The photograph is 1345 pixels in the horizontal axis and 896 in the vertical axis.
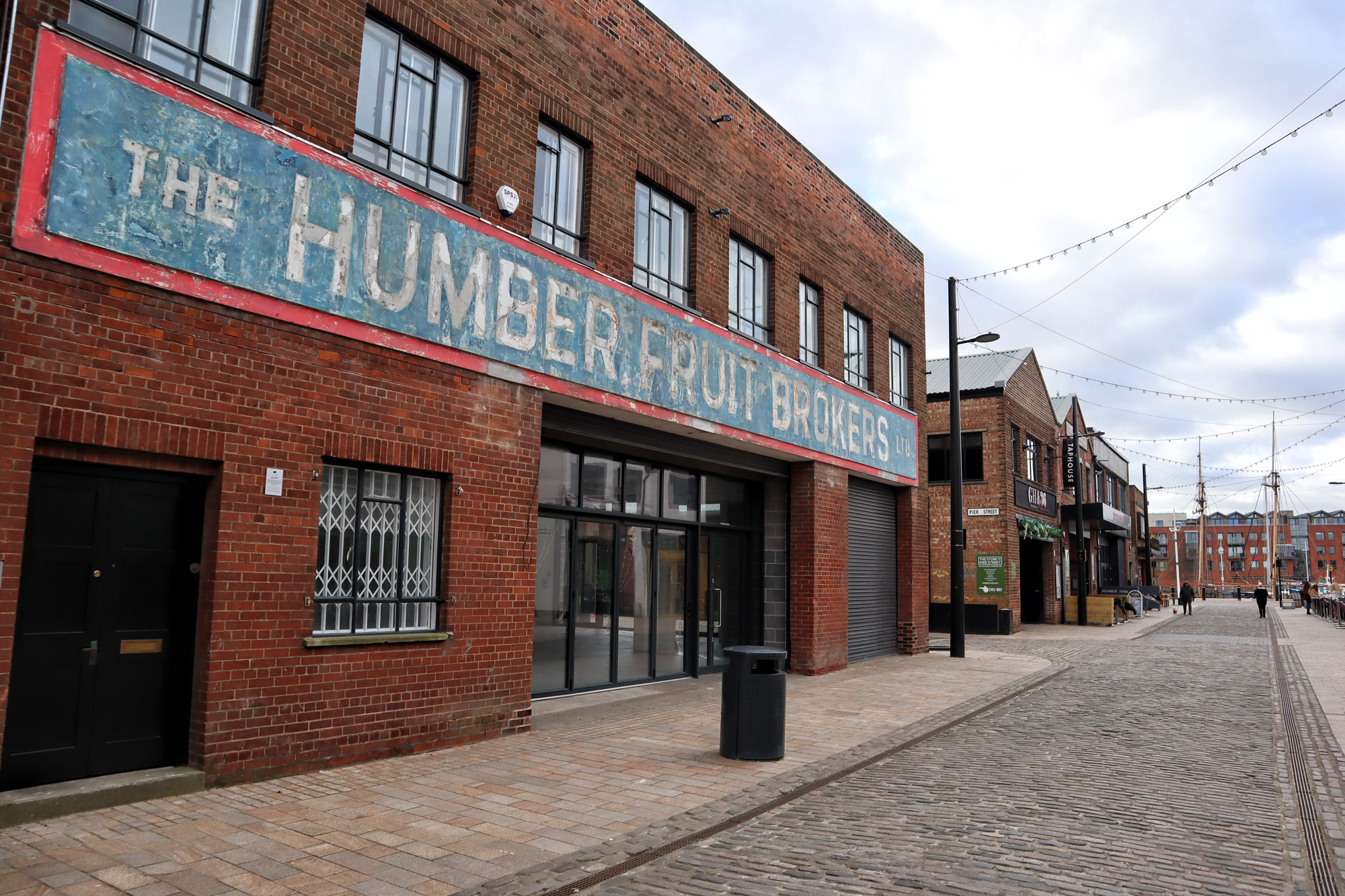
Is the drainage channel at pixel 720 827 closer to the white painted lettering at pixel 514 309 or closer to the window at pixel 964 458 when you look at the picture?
the white painted lettering at pixel 514 309

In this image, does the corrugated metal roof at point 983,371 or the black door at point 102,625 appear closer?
the black door at point 102,625

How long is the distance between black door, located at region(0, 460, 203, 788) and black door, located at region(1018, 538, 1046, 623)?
1168 inches

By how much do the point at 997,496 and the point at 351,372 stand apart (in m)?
24.1

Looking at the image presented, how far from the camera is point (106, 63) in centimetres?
588

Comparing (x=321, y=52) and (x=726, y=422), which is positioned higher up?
(x=321, y=52)

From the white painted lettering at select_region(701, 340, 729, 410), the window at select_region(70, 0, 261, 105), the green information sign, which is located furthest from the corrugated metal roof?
the window at select_region(70, 0, 261, 105)

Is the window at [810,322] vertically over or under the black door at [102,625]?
over

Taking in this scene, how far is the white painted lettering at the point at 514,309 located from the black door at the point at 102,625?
10.5ft

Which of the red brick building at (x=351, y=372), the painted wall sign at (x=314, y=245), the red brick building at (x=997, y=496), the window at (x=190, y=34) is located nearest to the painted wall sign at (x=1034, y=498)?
the red brick building at (x=997, y=496)

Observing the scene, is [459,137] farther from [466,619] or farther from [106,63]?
[466,619]

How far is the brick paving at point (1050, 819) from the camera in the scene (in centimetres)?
485

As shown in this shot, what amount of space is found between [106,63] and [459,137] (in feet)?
11.2

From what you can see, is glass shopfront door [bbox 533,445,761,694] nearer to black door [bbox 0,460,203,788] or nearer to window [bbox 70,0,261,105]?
black door [bbox 0,460,203,788]

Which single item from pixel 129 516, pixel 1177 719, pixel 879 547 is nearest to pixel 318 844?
pixel 129 516
